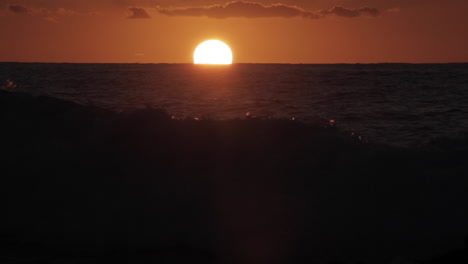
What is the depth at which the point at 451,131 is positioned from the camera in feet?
54.1

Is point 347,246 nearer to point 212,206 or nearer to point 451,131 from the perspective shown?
point 212,206

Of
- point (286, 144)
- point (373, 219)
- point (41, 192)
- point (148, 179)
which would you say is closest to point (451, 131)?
point (286, 144)

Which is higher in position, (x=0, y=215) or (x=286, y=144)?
(x=286, y=144)

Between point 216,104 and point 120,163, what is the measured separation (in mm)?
→ 16884

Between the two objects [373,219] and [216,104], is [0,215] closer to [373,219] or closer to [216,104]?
[373,219]

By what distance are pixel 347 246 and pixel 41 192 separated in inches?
185

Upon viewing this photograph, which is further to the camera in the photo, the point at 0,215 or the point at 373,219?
the point at 0,215

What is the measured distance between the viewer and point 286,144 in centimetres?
948

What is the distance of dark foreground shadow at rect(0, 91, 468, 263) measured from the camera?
722cm

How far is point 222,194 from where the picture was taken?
8219mm

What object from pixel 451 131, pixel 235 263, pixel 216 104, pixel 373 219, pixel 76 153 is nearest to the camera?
pixel 235 263

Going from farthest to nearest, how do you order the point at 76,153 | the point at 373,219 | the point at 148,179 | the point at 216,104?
1. the point at 216,104
2. the point at 76,153
3. the point at 148,179
4. the point at 373,219

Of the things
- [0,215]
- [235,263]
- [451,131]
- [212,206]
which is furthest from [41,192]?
[451,131]

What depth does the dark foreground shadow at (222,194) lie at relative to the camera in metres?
7.22
